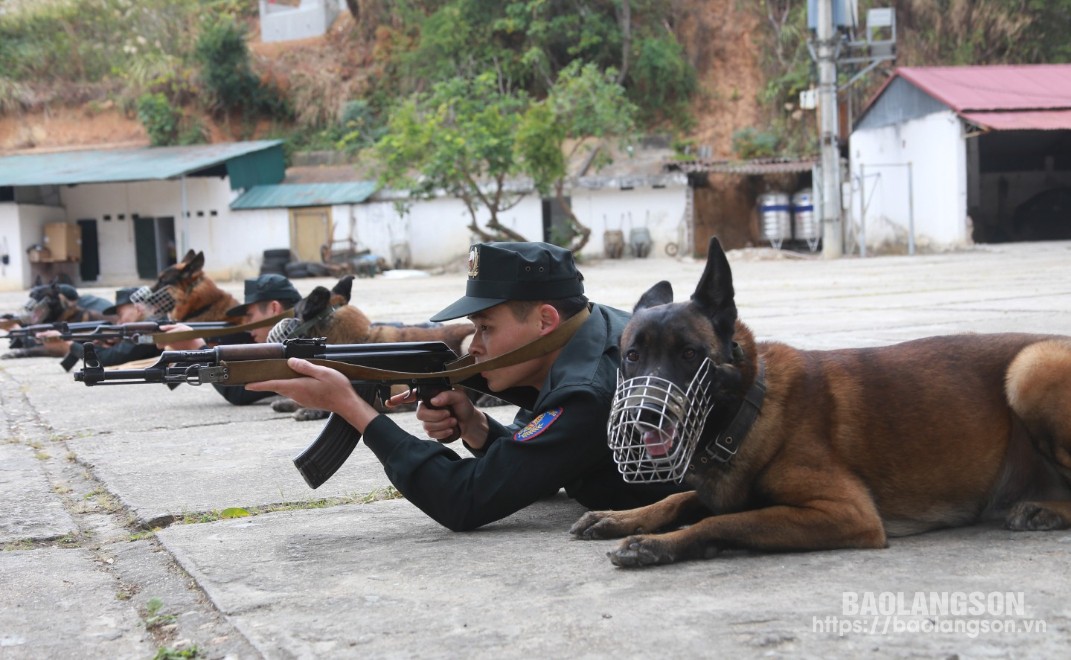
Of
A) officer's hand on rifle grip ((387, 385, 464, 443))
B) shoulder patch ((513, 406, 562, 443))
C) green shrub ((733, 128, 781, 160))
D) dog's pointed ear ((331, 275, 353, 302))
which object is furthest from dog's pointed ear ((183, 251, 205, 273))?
green shrub ((733, 128, 781, 160))

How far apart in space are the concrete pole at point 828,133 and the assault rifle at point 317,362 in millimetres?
27877

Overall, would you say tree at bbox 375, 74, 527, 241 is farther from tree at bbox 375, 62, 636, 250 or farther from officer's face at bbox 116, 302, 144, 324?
officer's face at bbox 116, 302, 144, 324

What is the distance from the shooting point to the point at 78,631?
2848 mm

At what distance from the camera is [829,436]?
3252 mm

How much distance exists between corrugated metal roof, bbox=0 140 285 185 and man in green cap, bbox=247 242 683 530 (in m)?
33.3

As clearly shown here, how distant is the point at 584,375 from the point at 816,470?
810mm

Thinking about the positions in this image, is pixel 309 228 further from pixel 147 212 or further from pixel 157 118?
pixel 157 118

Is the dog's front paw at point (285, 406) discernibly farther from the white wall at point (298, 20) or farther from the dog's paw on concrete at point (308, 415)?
the white wall at point (298, 20)

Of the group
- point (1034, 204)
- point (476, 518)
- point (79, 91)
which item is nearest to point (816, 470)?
point (476, 518)

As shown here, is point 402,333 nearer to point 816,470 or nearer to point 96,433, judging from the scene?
point 96,433

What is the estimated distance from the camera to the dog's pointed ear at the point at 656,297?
337 centimetres

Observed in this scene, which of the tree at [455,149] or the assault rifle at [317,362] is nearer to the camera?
the assault rifle at [317,362]

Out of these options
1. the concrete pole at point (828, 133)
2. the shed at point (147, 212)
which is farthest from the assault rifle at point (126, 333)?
the shed at point (147, 212)

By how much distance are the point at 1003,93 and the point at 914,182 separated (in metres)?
3.21
